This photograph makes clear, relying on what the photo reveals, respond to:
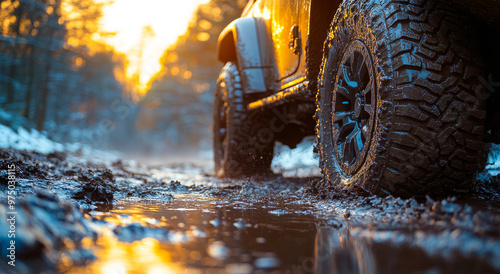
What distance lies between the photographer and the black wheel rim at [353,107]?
256 centimetres

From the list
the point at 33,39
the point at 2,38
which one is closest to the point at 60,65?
the point at 33,39

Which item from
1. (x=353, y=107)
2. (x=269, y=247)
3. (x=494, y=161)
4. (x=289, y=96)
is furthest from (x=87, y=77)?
(x=269, y=247)

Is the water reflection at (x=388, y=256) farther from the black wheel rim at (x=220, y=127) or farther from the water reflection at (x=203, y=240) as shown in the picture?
the black wheel rim at (x=220, y=127)

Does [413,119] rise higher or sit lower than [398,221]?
higher

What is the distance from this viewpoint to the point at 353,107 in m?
2.86

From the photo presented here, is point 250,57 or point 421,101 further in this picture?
point 250,57

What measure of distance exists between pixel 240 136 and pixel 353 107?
6.97ft

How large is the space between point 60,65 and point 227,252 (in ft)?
91.7

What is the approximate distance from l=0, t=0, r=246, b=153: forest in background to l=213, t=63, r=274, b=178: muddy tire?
25.6ft

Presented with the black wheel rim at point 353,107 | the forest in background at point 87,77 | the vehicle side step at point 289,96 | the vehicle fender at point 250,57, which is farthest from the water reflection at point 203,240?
the forest in background at point 87,77

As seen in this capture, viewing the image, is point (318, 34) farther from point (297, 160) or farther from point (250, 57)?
point (297, 160)

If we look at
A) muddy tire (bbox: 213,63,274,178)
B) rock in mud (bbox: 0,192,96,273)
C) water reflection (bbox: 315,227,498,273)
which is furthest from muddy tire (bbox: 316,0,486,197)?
muddy tire (bbox: 213,63,274,178)

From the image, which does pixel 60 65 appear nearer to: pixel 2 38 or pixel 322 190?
pixel 2 38

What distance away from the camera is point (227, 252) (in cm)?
141
